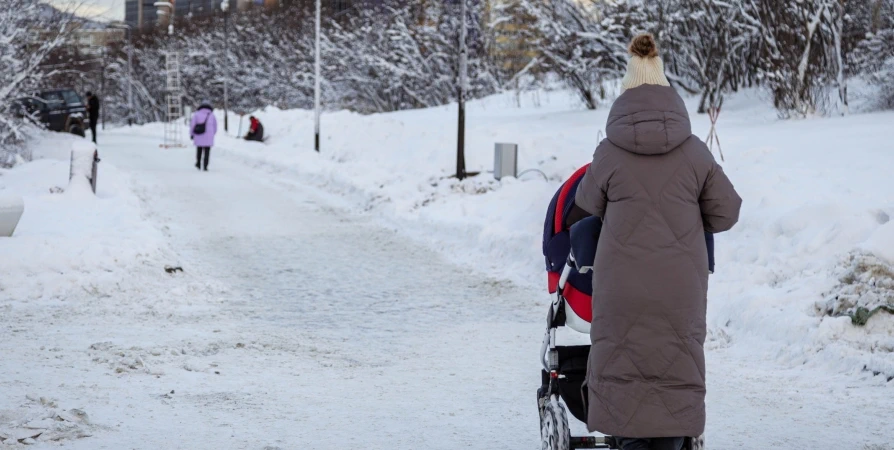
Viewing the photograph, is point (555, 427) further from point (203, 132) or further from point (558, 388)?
point (203, 132)

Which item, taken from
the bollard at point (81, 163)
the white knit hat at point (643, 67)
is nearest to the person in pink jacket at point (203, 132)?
the bollard at point (81, 163)

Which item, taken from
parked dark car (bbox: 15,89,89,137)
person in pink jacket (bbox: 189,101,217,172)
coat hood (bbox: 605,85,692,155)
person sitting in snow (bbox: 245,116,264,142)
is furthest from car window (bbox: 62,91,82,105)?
coat hood (bbox: 605,85,692,155)

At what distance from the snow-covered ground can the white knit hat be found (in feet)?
7.46

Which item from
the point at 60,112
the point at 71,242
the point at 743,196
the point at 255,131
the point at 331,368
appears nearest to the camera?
the point at 331,368

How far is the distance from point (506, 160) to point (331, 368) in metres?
10.8

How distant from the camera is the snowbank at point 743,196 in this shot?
25.0ft

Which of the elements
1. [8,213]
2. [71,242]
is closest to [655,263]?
[71,242]

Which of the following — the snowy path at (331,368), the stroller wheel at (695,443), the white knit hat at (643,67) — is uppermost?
the white knit hat at (643,67)

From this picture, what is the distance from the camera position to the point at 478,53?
4431 cm

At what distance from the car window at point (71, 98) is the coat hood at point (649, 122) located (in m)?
33.5

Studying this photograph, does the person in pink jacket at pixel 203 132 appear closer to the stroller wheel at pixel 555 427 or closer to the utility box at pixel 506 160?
the utility box at pixel 506 160

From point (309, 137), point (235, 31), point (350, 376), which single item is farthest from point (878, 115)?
point (235, 31)

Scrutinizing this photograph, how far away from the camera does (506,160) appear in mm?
17328

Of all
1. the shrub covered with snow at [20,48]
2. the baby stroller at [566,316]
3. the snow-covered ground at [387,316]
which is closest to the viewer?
A: the baby stroller at [566,316]
